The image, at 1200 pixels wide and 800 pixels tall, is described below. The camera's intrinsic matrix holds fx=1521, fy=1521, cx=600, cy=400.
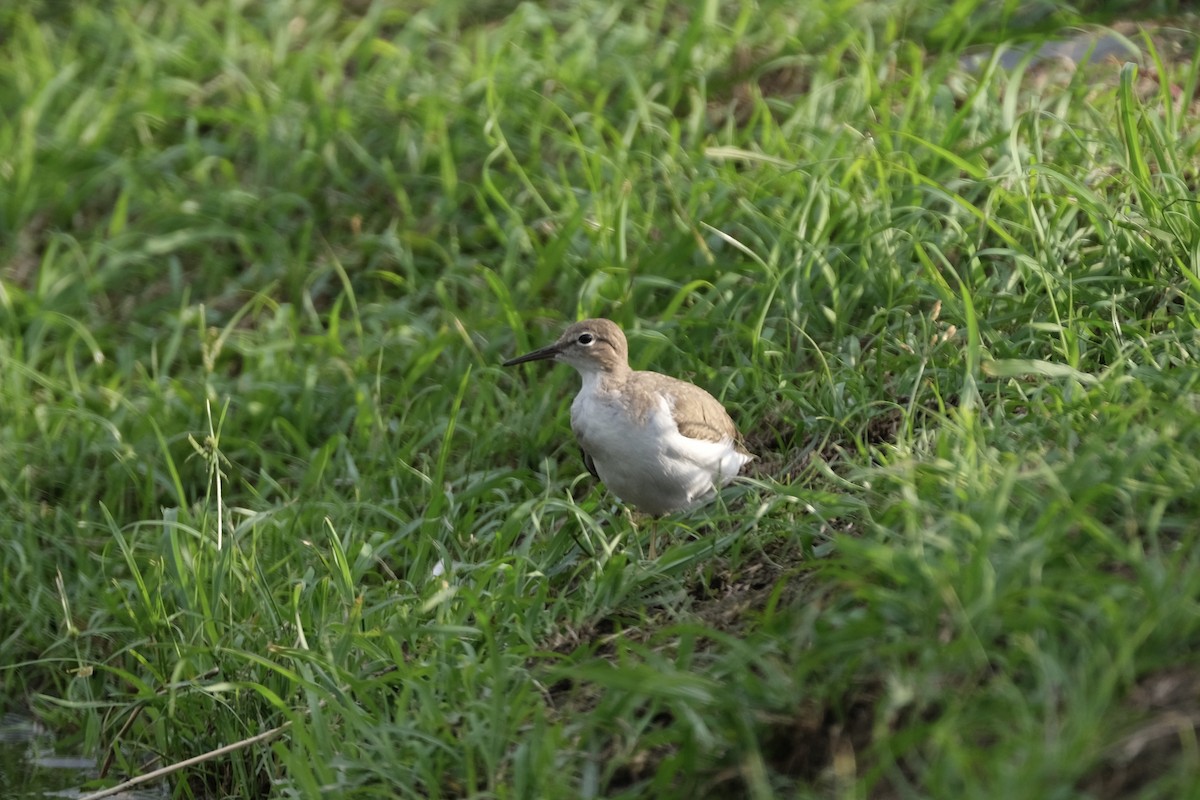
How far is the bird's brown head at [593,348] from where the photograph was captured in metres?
5.68

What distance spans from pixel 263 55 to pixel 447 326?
297 centimetres

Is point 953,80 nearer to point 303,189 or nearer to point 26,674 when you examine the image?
point 303,189

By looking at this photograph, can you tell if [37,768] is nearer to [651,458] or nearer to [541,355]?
[541,355]

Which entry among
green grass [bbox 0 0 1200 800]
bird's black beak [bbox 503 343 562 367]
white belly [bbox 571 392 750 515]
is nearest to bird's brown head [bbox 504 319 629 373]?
bird's black beak [bbox 503 343 562 367]

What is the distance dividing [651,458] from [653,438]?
0.23ft

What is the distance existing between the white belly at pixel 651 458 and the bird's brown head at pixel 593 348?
0.72 ft

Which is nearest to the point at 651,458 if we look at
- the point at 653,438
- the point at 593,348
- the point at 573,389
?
the point at 653,438

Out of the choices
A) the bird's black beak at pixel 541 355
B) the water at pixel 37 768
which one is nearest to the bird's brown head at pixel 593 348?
the bird's black beak at pixel 541 355

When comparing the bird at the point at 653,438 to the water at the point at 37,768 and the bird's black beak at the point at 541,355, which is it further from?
the water at the point at 37,768

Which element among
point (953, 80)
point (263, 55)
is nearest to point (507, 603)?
point (953, 80)

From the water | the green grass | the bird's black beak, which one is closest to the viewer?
the green grass

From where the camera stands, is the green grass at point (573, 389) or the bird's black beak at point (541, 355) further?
the bird's black beak at point (541, 355)

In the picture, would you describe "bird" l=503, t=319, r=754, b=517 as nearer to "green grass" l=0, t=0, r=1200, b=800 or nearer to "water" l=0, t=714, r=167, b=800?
"green grass" l=0, t=0, r=1200, b=800

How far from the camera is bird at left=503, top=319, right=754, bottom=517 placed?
17.3 ft
